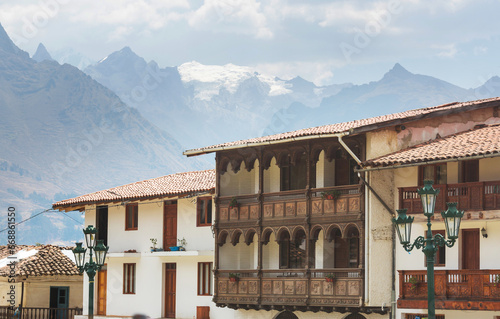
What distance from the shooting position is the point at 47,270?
47125 millimetres

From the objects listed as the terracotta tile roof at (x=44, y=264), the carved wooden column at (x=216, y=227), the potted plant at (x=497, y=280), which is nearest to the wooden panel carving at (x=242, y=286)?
the carved wooden column at (x=216, y=227)

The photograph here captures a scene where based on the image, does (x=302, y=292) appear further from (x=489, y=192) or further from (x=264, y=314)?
(x=489, y=192)

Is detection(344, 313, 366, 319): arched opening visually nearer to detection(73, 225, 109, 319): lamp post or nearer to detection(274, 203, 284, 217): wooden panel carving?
detection(274, 203, 284, 217): wooden panel carving

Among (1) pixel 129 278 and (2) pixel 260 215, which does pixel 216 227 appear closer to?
(2) pixel 260 215

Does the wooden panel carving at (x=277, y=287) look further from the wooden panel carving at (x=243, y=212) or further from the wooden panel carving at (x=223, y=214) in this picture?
the wooden panel carving at (x=223, y=214)

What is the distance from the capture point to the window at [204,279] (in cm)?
3734

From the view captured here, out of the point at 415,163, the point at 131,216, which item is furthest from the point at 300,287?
the point at 131,216

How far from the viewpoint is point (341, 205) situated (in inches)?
1207

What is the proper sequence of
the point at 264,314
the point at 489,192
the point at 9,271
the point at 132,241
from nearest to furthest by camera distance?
the point at 489,192 → the point at 264,314 → the point at 132,241 → the point at 9,271

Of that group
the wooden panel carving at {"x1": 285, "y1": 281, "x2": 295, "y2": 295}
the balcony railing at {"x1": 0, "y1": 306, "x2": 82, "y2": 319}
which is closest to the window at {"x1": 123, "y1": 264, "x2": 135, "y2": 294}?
the balcony railing at {"x1": 0, "y1": 306, "x2": 82, "y2": 319}

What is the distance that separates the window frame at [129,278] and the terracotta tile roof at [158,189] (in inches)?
117

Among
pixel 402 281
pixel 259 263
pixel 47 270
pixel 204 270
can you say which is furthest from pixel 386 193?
pixel 47 270

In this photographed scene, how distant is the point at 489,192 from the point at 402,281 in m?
3.69

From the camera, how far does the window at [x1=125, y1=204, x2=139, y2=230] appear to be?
1606 inches
